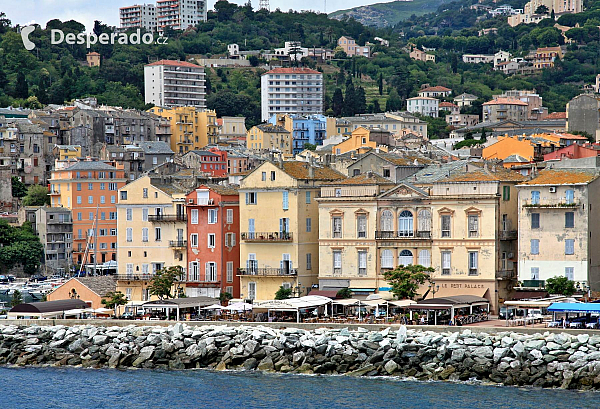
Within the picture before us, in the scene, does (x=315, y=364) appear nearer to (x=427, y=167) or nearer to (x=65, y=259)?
(x=427, y=167)

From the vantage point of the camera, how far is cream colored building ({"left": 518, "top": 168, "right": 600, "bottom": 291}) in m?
53.3

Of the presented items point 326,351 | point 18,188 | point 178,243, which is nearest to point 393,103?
point 18,188

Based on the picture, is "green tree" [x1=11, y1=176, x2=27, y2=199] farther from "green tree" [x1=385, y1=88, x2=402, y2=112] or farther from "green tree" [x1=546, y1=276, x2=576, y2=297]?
"green tree" [x1=546, y1=276, x2=576, y2=297]

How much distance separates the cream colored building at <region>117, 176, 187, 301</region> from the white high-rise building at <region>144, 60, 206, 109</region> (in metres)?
114

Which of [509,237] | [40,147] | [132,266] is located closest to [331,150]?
[40,147]

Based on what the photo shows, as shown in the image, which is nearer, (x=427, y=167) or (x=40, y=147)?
(x=427, y=167)

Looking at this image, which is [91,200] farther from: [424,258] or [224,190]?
[424,258]

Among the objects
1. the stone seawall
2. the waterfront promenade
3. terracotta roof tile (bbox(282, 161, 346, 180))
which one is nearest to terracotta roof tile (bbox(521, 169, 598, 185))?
the waterfront promenade

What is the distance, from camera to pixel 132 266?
65.5m

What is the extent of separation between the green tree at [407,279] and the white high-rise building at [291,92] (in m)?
126

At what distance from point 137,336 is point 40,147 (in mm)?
82947

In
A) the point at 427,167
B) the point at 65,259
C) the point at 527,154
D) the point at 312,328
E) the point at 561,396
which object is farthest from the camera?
the point at 65,259

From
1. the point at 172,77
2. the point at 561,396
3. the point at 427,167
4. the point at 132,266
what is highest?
the point at 172,77

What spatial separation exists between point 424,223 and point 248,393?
1603 centimetres
